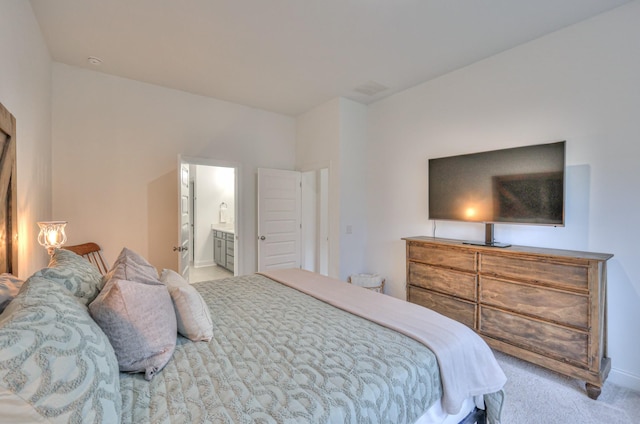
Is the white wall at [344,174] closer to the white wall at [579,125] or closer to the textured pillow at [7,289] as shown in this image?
the white wall at [579,125]

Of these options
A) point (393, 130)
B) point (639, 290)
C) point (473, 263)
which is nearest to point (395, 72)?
point (393, 130)

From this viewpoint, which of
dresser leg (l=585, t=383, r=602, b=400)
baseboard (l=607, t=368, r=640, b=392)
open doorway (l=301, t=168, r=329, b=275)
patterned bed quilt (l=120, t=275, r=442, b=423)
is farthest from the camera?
open doorway (l=301, t=168, r=329, b=275)

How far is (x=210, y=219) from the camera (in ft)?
21.9

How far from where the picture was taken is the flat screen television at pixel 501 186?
8.05 ft

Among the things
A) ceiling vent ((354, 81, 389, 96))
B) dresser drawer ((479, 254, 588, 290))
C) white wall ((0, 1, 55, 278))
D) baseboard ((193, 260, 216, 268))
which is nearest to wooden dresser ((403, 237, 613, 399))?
dresser drawer ((479, 254, 588, 290))

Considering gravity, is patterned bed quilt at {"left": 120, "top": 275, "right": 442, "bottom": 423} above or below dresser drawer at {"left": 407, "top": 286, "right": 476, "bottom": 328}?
above

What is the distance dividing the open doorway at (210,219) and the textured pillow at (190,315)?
14.8 ft

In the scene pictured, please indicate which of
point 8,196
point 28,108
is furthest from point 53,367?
point 28,108

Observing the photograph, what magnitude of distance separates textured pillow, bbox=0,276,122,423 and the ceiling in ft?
7.61

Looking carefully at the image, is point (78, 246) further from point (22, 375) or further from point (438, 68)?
point (438, 68)

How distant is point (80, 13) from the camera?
2.35 meters

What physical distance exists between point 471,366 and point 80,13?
367 centimetres

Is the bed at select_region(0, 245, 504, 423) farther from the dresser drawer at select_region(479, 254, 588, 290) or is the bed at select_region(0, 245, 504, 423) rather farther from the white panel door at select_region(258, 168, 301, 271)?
the white panel door at select_region(258, 168, 301, 271)

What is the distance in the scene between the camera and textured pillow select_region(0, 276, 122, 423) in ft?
1.98
